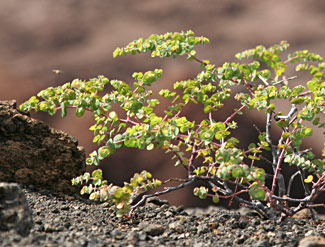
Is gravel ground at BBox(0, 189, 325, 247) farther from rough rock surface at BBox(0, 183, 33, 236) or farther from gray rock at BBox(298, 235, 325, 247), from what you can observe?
gray rock at BBox(298, 235, 325, 247)

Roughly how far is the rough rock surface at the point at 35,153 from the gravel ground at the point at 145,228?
0.17m

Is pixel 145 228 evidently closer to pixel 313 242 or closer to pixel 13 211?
pixel 13 211

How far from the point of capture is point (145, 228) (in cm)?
257

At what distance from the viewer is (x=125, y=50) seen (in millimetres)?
2891

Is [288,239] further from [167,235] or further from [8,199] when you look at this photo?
[8,199]

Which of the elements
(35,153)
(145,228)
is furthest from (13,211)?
(35,153)

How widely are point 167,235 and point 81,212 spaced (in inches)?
28.0

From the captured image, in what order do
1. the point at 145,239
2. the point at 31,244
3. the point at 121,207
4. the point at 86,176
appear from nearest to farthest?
the point at 31,244 < the point at 145,239 < the point at 121,207 < the point at 86,176

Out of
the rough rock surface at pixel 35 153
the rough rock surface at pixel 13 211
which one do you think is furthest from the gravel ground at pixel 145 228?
the rough rock surface at pixel 35 153

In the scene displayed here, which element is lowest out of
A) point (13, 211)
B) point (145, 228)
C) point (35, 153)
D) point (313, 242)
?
point (313, 242)

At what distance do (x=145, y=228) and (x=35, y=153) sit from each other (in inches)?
49.7

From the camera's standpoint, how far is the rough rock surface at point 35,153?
3342mm

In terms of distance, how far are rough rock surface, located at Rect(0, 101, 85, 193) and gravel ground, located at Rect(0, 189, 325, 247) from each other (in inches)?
6.6

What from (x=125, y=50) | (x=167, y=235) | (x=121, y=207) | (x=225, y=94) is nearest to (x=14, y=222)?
(x=121, y=207)
